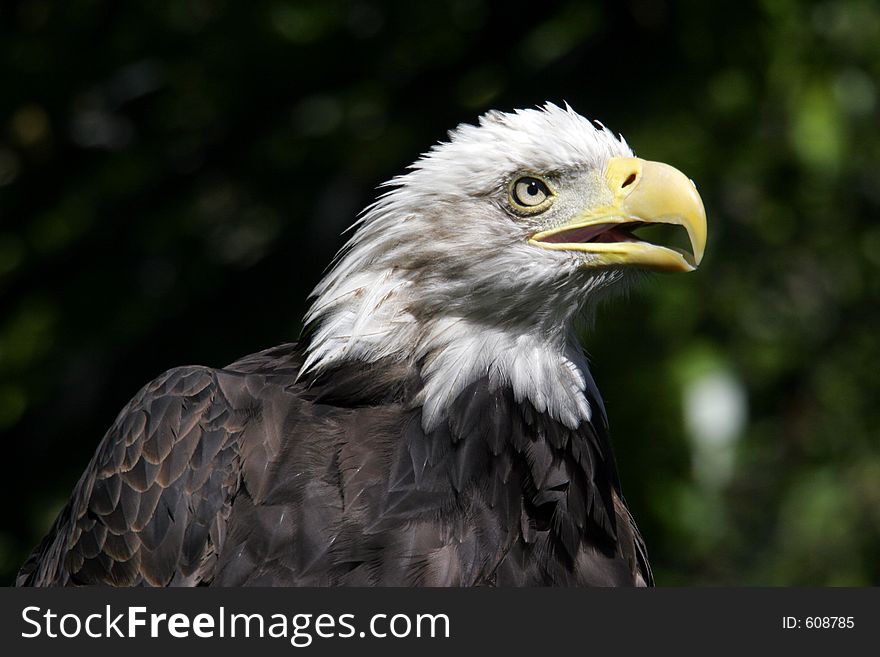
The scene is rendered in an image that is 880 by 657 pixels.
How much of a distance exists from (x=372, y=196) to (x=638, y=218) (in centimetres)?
286

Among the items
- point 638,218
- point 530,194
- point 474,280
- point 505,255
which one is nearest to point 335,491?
point 474,280

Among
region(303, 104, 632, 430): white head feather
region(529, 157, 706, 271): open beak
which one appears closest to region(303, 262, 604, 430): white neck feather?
region(303, 104, 632, 430): white head feather

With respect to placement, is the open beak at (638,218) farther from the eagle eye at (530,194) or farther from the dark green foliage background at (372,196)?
the dark green foliage background at (372,196)

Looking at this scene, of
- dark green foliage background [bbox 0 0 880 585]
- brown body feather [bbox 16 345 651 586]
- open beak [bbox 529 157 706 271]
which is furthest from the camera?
dark green foliage background [bbox 0 0 880 585]

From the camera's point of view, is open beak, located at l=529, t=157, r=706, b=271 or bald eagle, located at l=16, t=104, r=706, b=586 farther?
open beak, located at l=529, t=157, r=706, b=271

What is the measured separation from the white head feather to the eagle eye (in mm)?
29

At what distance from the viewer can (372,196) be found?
6230mm

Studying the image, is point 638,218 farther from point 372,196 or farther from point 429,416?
point 372,196

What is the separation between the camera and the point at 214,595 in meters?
3.32

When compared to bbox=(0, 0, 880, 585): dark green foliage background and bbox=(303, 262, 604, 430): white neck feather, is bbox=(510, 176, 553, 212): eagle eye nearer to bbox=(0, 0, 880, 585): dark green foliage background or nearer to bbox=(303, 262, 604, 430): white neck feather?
bbox=(303, 262, 604, 430): white neck feather

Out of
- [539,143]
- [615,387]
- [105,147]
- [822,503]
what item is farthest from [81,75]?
[822,503]

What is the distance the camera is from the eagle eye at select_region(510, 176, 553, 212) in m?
3.62

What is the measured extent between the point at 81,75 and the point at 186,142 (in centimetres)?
70

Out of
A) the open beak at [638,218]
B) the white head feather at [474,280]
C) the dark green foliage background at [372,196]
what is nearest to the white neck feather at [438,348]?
the white head feather at [474,280]
